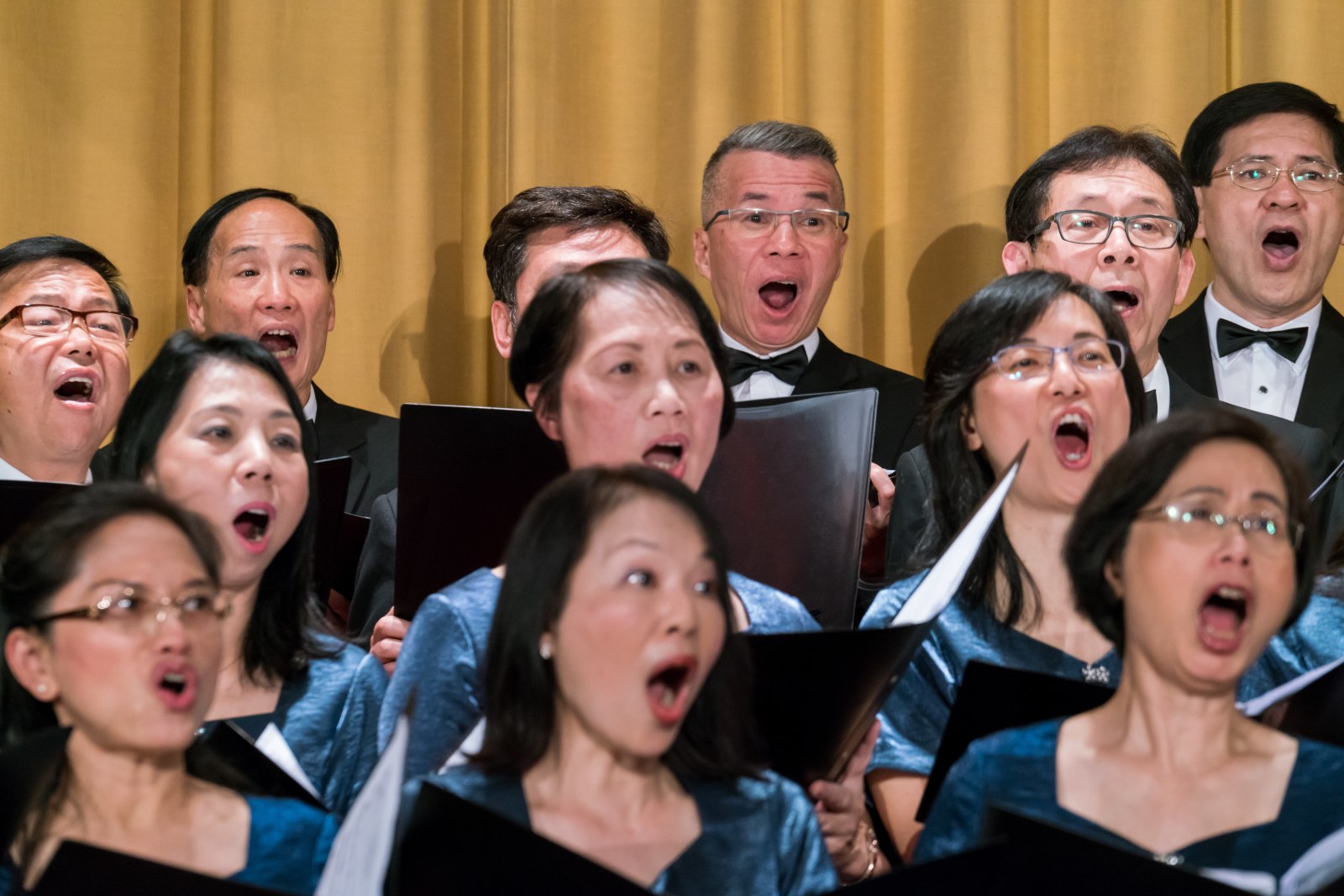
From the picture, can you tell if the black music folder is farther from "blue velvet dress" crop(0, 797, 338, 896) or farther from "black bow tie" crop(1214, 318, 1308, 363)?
"black bow tie" crop(1214, 318, 1308, 363)

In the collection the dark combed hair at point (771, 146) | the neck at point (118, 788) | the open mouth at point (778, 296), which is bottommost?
the neck at point (118, 788)

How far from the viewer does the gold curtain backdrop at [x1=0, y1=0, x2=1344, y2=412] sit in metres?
3.42

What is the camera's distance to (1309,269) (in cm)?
297

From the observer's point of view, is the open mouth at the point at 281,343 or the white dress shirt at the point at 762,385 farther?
the white dress shirt at the point at 762,385

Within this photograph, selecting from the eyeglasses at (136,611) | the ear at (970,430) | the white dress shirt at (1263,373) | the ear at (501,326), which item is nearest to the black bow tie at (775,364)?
the ear at (501,326)

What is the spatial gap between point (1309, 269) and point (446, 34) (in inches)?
71.0

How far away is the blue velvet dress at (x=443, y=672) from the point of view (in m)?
1.63

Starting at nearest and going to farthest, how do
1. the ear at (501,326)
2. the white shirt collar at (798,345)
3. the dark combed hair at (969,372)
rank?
the dark combed hair at (969,372) < the ear at (501,326) < the white shirt collar at (798,345)

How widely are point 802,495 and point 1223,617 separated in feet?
2.07

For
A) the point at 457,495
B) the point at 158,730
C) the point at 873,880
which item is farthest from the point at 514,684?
the point at 457,495

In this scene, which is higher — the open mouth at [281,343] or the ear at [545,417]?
the open mouth at [281,343]

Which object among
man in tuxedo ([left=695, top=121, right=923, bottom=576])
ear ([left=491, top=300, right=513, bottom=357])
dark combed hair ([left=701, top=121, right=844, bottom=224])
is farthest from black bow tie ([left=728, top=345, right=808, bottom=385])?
ear ([left=491, top=300, right=513, bottom=357])

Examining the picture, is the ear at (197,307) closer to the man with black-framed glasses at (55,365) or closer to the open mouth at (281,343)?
the open mouth at (281,343)

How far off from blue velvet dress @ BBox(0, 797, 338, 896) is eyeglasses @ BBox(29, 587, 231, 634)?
0.60 ft
